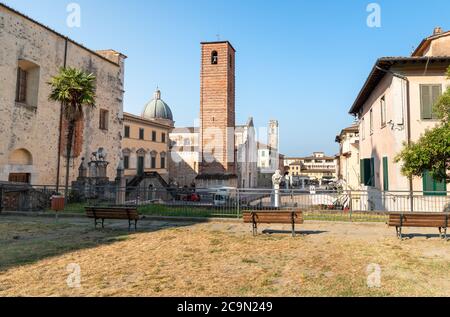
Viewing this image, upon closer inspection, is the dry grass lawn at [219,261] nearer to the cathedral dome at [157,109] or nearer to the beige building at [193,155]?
the beige building at [193,155]

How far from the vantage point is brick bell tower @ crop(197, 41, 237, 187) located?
3114 cm

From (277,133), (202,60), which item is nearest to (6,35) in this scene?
(202,60)

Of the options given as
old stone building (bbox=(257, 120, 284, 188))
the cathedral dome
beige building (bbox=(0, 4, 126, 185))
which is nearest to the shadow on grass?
beige building (bbox=(0, 4, 126, 185))

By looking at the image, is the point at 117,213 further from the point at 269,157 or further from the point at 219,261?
the point at 269,157

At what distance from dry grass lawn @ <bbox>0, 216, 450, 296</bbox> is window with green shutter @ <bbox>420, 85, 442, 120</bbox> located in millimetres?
6203

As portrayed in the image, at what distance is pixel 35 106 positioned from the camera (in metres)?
22.2

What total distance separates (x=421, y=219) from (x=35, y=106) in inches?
928

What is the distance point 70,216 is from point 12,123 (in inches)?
394

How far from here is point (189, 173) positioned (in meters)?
52.6

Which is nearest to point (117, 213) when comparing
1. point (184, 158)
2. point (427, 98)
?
point (427, 98)

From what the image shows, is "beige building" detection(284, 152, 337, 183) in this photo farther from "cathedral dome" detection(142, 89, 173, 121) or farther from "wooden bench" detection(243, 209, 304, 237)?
"wooden bench" detection(243, 209, 304, 237)

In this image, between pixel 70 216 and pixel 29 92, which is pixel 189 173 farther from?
pixel 70 216

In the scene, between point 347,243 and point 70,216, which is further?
point 70,216

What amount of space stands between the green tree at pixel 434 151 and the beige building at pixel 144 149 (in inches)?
1079
